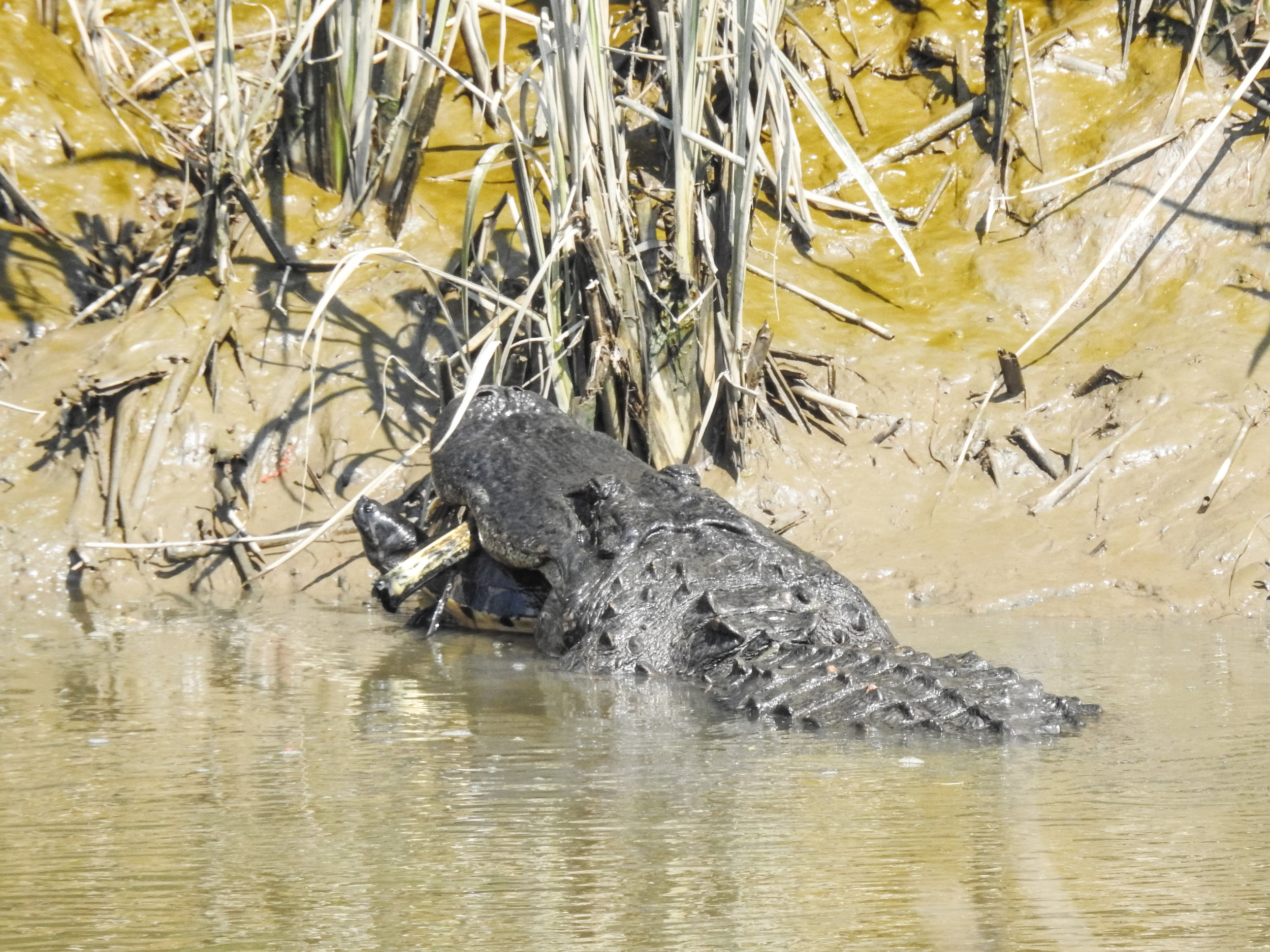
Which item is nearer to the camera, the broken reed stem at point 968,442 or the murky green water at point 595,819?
the murky green water at point 595,819

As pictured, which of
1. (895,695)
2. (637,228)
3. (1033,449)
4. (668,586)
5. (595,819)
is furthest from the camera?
(1033,449)

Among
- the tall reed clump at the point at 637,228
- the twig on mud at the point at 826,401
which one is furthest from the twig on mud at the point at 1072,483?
the tall reed clump at the point at 637,228

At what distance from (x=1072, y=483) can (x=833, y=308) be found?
4.47 ft

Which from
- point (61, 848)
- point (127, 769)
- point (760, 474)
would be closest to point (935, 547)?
point (760, 474)

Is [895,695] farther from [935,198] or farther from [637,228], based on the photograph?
[935,198]

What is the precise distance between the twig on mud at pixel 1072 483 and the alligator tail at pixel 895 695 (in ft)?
6.37

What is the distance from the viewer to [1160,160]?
659 cm

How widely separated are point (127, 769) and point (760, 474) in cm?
328

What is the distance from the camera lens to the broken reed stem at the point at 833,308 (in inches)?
246

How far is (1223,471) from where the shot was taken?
17.7 ft

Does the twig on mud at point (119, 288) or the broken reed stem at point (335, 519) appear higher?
the twig on mud at point (119, 288)

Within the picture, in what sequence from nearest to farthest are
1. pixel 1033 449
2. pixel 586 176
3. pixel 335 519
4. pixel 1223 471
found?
pixel 335 519 → pixel 586 176 → pixel 1223 471 → pixel 1033 449

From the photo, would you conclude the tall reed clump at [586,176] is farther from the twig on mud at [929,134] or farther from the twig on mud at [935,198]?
the twig on mud at [929,134]

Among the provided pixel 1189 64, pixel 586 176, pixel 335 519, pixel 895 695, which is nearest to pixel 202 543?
pixel 335 519
